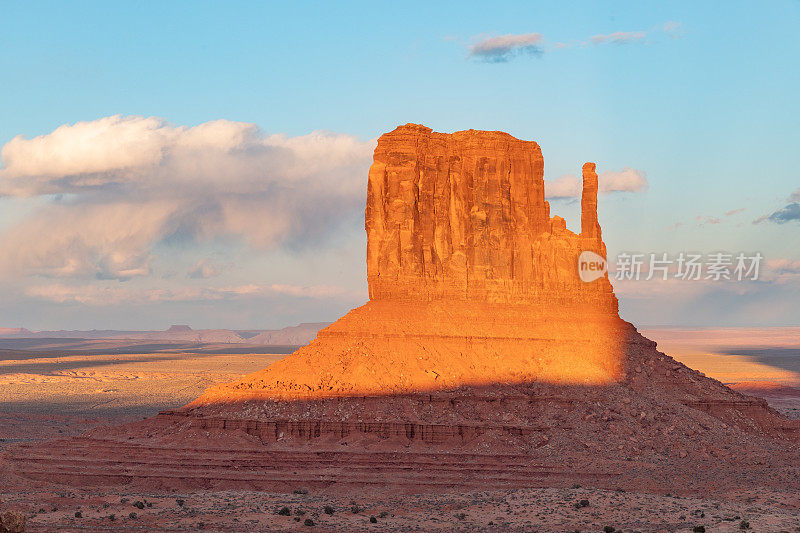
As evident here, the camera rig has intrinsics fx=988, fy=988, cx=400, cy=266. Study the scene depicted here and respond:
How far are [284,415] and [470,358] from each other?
13076 mm

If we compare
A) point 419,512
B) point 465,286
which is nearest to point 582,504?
point 419,512

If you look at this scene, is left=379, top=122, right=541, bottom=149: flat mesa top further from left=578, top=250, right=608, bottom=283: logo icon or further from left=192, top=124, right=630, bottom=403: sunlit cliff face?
left=578, top=250, right=608, bottom=283: logo icon

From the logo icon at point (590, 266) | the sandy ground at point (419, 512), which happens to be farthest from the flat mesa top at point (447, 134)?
the sandy ground at point (419, 512)

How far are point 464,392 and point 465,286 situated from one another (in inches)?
382

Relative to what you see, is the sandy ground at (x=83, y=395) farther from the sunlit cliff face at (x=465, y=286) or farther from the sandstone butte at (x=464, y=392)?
the sunlit cliff face at (x=465, y=286)

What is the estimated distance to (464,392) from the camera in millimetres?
63875

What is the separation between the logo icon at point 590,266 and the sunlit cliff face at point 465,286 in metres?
0.37

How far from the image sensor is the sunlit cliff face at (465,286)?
217ft

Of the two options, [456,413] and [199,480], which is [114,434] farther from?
[456,413]

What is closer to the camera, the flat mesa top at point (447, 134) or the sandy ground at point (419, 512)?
the sandy ground at point (419, 512)

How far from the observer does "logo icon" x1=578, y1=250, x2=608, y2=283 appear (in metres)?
72.2

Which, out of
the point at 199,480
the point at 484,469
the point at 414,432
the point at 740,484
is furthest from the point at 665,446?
the point at 199,480

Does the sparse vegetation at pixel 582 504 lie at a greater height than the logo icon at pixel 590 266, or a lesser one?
lesser

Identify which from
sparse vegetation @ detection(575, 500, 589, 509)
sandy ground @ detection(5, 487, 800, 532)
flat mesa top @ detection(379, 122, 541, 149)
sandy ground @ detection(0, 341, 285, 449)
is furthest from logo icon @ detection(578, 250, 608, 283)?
sandy ground @ detection(0, 341, 285, 449)
